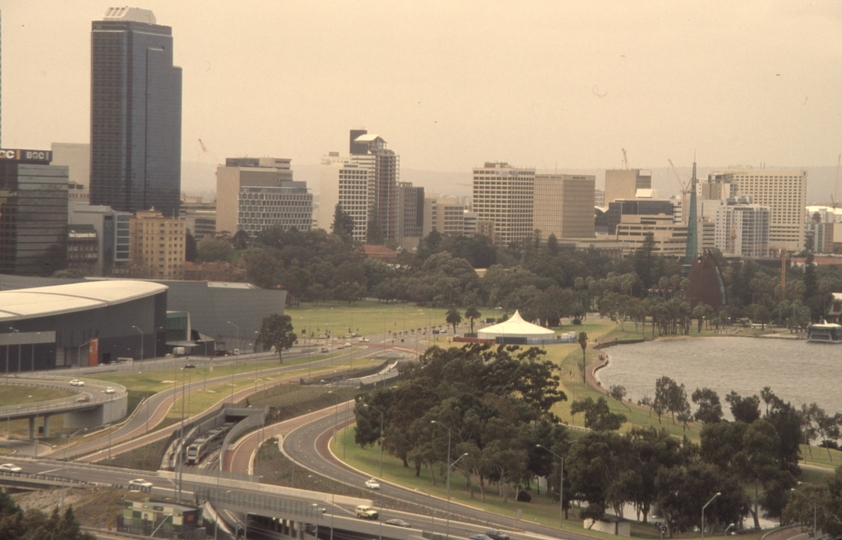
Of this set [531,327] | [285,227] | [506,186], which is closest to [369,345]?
[531,327]

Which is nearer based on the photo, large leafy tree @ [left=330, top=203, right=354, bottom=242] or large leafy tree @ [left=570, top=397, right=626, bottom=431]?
large leafy tree @ [left=570, top=397, right=626, bottom=431]

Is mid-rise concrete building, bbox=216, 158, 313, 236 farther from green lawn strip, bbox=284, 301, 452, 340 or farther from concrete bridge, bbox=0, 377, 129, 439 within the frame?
concrete bridge, bbox=0, 377, 129, 439

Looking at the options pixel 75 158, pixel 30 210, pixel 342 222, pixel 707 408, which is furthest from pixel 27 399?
pixel 75 158

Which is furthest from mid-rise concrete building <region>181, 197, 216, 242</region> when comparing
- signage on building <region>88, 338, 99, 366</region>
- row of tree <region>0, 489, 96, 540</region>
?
row of tree <region>0, 489, 96, 540</region>

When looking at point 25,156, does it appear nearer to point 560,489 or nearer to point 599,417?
point 599,417

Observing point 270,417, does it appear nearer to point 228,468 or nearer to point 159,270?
point 228,468

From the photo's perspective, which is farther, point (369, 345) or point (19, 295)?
point (369, 345)
